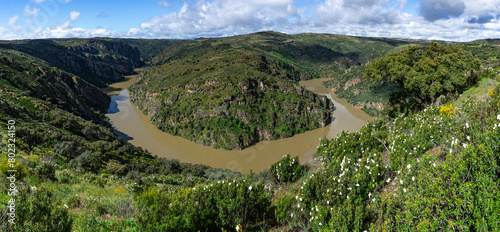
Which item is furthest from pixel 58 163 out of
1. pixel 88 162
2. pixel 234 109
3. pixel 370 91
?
pixel 370 91

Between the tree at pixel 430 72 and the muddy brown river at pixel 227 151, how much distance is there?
1585cm

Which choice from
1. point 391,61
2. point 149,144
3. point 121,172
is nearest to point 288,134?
point 391,61

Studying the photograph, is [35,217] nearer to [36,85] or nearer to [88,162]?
[88,162]

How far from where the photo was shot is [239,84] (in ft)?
195

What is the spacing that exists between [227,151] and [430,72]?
119 ft

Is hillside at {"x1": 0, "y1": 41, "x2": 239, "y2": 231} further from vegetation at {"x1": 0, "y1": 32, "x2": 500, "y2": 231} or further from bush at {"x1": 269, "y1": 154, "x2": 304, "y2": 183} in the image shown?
bush at {"x1": 269, "y1": 154, "x2": 304, "y2": 183}

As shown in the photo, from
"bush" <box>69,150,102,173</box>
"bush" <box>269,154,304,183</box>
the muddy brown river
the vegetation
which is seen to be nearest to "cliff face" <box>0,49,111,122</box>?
the muddy brown river

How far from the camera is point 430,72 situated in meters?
21.5

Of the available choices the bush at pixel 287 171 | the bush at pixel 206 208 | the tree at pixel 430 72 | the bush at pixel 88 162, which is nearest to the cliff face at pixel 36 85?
the bush at pixel 88 162

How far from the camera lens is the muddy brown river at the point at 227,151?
4300 centimetres

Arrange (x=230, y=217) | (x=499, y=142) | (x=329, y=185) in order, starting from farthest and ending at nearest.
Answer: (x=329, y=185) → (x=230, y=217) → (x=499, y=142)

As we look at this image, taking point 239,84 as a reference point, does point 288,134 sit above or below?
below

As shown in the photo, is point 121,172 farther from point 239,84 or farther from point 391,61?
point 239,84

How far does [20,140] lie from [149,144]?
104 feet
